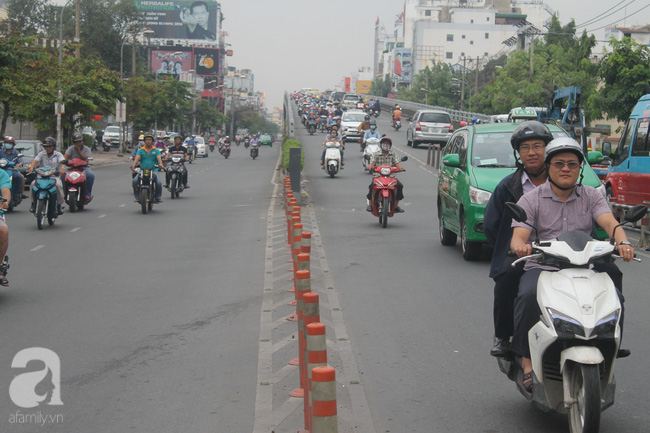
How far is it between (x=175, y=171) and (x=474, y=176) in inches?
522

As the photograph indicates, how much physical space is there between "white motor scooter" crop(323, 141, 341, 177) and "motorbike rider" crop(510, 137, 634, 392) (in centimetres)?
2710

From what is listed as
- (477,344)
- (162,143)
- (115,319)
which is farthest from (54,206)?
(162,143)

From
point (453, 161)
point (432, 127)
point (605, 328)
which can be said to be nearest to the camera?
point (605, 328)

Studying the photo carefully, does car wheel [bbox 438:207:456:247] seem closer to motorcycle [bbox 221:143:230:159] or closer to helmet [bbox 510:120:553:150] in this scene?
helmet [bbox 510:120:553:150]

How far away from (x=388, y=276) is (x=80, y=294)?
3.87 meters

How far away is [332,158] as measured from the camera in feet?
108

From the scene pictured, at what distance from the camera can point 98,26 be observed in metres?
90.4

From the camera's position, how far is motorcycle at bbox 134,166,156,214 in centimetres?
2055

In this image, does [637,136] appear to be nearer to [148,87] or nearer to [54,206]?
[54,206]

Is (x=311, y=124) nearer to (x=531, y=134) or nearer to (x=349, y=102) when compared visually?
(x=349, y=102)

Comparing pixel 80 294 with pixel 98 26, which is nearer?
pixel 80 294

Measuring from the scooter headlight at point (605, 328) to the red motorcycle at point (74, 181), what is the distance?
1691cm

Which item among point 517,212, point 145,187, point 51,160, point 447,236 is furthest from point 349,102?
point 517,212

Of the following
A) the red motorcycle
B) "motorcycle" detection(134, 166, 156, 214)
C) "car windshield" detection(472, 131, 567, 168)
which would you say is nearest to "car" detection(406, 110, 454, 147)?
"motorcycle" detection(134, 166, 156, 214)
